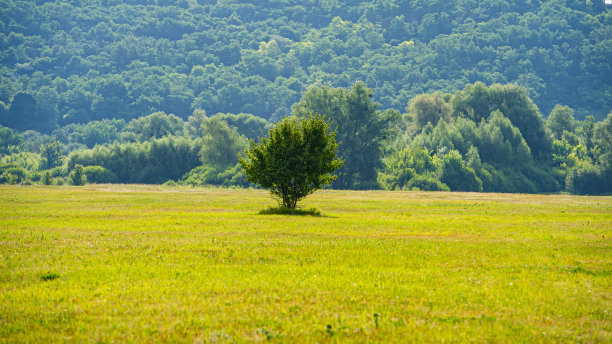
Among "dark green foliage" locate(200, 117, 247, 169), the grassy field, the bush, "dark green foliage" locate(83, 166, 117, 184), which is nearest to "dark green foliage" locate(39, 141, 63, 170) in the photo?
"dark green foliage" locate(83, 166, 117, 184)

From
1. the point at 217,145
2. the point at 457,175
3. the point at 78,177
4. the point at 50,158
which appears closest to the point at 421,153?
the point at 457,175

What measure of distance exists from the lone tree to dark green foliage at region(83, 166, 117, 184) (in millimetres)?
107338

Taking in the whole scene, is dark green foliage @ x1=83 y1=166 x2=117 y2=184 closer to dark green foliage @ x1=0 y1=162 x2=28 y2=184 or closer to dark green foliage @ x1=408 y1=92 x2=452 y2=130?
dark green foliage @ x1=0 y1=162 x2=28 y2=184

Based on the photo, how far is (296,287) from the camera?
1820 cm

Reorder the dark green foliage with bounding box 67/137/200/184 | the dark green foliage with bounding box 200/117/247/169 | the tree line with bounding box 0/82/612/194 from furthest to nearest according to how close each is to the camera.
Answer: the dark green foliage with bounding box 67/137/200/184, the dark green foliage with bounding box 200/117/247/169, the tree line with bounding box 0/82/612/194

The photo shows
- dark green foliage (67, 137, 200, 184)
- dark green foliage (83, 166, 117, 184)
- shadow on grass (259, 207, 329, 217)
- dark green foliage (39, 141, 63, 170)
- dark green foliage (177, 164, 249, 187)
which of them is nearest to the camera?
shadow on grass (259, 207, 329, 217)

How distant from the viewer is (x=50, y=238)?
28781mm

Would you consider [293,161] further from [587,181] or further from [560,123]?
[560,123]

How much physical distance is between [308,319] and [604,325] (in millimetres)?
7894

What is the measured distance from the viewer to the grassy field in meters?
13.9

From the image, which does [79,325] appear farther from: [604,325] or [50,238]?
[50,238]

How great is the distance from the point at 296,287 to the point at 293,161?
112 feet

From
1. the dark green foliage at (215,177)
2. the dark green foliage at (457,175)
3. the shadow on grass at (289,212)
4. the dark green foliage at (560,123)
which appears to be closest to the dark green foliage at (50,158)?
the dark green foliage at (215,177)

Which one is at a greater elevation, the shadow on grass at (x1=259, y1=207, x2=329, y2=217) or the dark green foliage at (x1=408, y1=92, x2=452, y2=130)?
the dark green foliage at (x1=408, y1=92, x2=452, y2=130)
